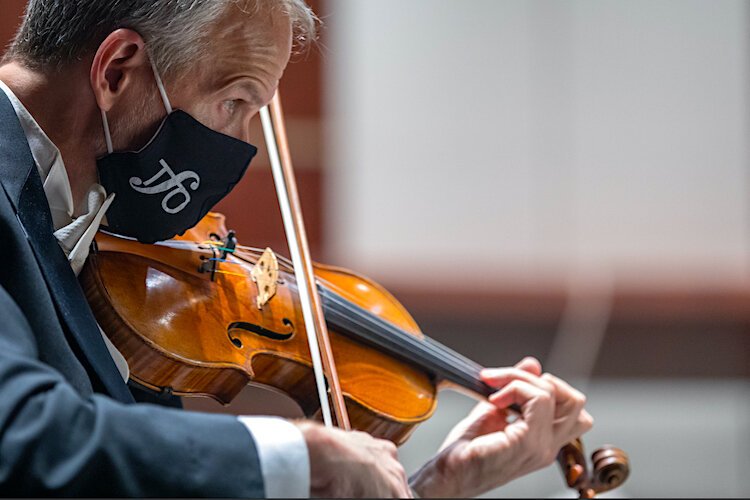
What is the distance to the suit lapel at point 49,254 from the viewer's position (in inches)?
38.8

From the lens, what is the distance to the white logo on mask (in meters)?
1.13

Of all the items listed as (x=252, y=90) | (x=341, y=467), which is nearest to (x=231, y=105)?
(x=252, y=90)

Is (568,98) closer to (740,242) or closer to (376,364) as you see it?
(740,242)

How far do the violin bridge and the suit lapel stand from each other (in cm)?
24

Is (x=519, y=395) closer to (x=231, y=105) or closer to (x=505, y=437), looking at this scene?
(x=505, y=437)

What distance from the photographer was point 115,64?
1107mm

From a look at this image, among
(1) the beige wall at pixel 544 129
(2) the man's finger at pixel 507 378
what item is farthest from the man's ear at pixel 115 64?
(1) the beige wall at pixel 544 129

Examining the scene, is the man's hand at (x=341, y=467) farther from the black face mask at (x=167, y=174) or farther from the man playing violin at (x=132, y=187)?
the black face mask at (x=167, y=174)

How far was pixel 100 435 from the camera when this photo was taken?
737mm

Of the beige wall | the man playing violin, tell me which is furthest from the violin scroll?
the beige wall

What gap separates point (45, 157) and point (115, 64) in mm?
116

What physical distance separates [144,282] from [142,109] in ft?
0.57

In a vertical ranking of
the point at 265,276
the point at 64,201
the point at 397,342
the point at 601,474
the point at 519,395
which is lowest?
the point at 601,474

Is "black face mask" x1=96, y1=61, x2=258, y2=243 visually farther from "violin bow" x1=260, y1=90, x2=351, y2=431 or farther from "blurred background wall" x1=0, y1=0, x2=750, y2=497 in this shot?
"blurred background wall" x1=0, y1=0, x2=750, y2=497
